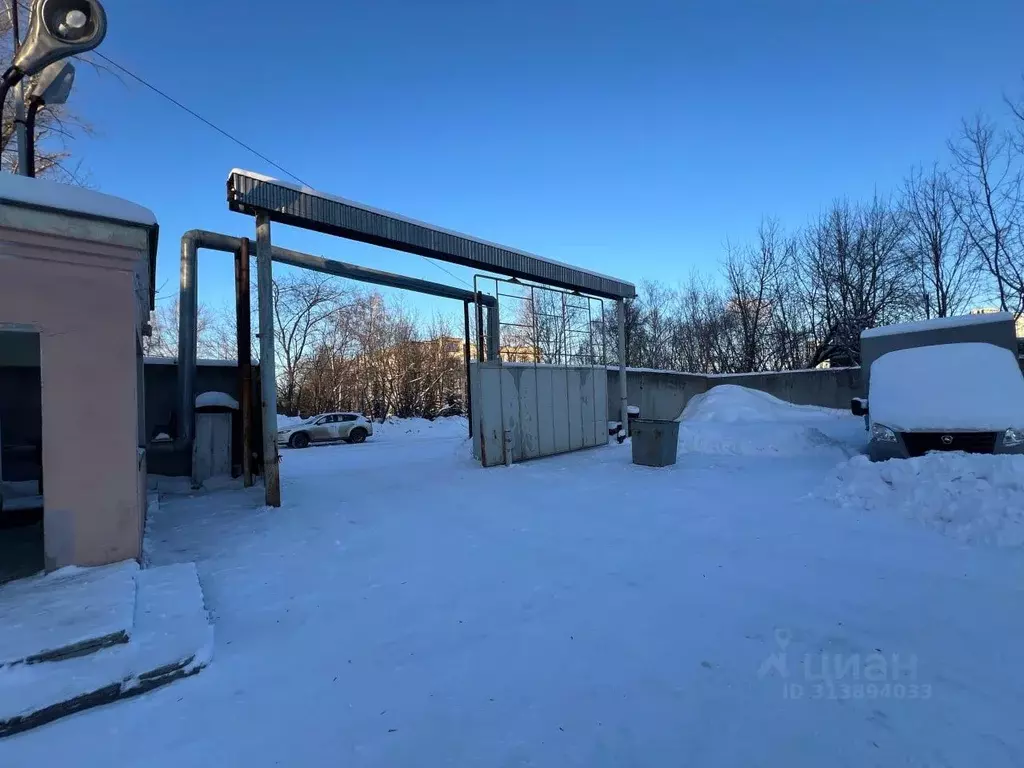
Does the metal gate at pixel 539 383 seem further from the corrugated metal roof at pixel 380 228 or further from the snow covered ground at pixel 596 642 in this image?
the snow covered ground at pixel 596 642

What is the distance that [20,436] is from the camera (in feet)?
26.7

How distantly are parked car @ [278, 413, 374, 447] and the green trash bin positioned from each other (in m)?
14.7

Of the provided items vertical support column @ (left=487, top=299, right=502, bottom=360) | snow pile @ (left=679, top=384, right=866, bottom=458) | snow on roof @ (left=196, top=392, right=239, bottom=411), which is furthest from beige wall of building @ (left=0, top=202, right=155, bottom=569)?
snow pile @ (left=679, top=384, right=866, bottom=458)

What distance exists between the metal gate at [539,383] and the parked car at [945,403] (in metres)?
5.98

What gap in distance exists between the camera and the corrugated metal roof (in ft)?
24.5

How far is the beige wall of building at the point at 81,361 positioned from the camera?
428cm

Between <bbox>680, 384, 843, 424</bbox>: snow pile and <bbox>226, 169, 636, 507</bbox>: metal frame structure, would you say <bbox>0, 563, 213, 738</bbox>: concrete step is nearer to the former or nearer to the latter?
<bbox>226, 169, 636, 507</bbox>: metal frame structure

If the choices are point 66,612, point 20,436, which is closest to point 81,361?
point 66,612

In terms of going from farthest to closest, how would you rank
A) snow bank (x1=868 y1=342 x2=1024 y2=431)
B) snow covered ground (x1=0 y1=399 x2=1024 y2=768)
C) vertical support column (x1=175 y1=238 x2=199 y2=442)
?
vertical support column (x1=175 y1=238 x2=199 y2=442) → snow bank (x1=868 y1=342 x2=1024 y2=431) → snow covered ground (x1=0 y1=399 x2=1024 y2=768)

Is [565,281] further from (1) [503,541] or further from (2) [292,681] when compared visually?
(2) [292,681]

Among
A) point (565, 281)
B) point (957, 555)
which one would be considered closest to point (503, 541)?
point (957, 555)

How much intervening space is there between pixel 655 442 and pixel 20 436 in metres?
10.7

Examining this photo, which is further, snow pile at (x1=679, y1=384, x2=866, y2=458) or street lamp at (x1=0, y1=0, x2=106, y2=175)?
snow pile at (x1=679, y1=384, x2=866, y2=458)

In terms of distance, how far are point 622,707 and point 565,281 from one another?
10921 millimetres
